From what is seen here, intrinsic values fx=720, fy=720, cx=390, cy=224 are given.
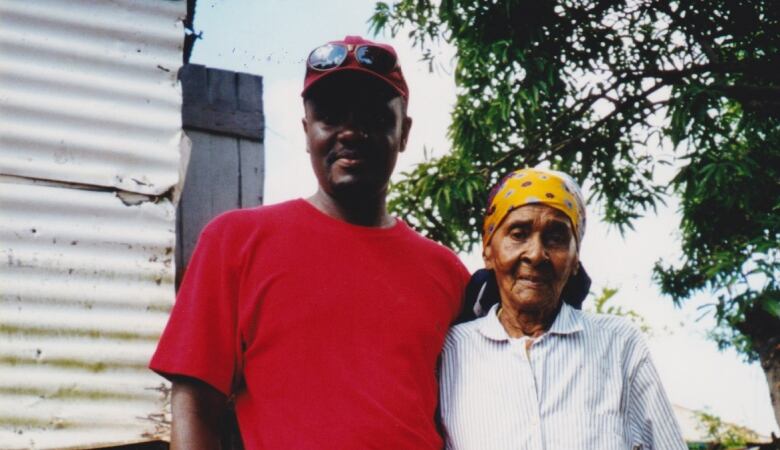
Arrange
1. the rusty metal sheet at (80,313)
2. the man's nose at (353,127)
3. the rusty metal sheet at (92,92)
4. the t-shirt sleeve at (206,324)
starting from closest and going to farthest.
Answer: the t-shirt sleeve at (206,324) → the man's nose at (353,127) → the rusty metal sheet at (80,313) → the rusty metal sheet at (92,92)

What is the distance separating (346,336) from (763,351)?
32.2ft

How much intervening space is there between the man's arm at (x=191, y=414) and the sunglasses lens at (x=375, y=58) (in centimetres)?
97

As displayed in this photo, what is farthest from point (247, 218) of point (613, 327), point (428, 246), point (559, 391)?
→ point (613, 327)

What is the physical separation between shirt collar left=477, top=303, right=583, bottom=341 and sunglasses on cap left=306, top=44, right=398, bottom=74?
0.79 metres

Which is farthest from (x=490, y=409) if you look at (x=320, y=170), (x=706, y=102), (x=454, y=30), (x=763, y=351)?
(x=763, y=351)

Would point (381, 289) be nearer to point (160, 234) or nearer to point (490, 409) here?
point (490, 409)

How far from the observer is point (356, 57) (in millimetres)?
2031

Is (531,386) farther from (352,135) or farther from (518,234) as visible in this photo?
(352,135)

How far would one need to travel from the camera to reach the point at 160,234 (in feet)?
9.34

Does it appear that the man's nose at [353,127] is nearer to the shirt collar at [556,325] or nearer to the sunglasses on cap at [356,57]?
the sunglasses on cap at [356,57]

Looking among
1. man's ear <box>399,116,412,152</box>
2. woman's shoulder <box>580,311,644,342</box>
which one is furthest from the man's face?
woman's shoulder <box>580,311,644,342</box>

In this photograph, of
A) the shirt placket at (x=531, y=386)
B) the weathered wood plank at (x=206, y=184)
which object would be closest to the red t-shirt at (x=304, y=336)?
the shirt placket at (x=531, y=386)

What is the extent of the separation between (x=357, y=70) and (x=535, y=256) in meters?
0.72

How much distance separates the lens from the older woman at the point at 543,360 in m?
1.90
